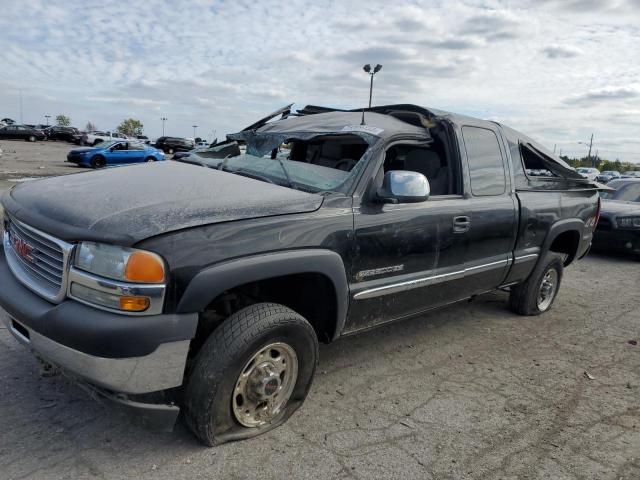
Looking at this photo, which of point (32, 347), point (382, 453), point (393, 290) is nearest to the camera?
point (32, 347)

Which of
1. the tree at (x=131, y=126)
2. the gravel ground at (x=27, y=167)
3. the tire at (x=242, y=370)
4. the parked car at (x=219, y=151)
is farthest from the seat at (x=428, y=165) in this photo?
the tree at (x=131, y=126)

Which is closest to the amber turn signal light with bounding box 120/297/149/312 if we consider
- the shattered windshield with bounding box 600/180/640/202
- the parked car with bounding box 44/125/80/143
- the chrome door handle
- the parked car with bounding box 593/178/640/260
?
the chrome door handle

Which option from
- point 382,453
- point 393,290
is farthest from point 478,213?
point 382,453

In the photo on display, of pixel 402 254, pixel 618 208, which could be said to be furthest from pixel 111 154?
pixel 402 254

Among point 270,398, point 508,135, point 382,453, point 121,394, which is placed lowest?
point 382,453

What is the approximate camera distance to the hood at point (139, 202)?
2299 mm

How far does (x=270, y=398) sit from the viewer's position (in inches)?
109

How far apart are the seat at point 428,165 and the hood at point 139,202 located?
141 centimetres

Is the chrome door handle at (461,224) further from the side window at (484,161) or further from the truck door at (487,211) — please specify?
Result: the side window at (484,161)

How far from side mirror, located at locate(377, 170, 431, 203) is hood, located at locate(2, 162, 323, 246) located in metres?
0.44

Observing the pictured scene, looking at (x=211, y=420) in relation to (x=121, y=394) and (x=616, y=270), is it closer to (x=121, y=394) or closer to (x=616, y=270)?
(x=121, y=394)

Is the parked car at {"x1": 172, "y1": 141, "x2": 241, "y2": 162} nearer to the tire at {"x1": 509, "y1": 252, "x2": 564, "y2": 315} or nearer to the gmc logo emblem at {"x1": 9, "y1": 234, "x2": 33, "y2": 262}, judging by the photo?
the gmc logo emblem at {"x1": 9, "y1": 234, "x2": 33, "y2": 262}

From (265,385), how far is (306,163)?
5.26ft

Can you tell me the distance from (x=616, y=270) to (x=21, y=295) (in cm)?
824
